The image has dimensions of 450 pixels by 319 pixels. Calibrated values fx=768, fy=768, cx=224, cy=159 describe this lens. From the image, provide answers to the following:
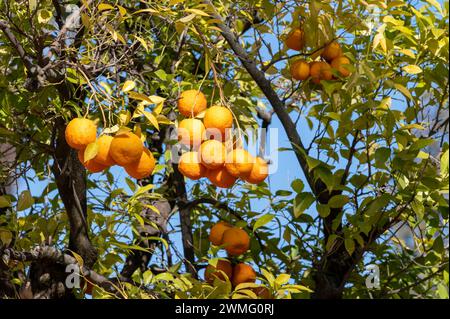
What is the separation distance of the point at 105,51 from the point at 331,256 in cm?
74

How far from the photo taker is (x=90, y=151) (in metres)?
1.29

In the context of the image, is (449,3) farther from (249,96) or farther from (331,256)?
(249,96)

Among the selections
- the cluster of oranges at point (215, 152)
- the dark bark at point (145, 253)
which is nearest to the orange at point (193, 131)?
the cluster of oranges at point (215, 152)

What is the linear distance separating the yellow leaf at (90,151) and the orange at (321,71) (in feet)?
2.02

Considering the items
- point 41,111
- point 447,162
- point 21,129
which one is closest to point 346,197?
point 447,162

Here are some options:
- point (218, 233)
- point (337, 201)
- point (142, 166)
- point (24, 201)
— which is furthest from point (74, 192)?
point (337, 201)

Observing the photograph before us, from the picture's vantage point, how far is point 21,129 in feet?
6.80

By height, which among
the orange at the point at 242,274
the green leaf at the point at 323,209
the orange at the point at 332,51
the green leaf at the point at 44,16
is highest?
the green leaf at the point at 44,16

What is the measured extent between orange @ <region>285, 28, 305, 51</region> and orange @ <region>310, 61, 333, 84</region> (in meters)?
0.06

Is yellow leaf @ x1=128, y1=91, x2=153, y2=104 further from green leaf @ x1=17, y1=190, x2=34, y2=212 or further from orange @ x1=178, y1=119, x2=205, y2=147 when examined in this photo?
green leaf @ x1=17, y1=190, x2=34, y2=212

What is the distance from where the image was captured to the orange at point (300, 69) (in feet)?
5.66

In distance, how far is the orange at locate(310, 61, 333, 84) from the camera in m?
1.71

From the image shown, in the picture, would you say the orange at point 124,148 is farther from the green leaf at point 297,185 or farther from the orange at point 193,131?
the green leaf at point 297,185
